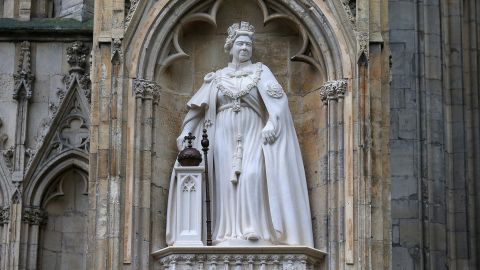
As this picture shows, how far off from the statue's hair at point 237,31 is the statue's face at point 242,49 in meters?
0.05

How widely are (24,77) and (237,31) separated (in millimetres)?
3565

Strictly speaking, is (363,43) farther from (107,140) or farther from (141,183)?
(107,140)

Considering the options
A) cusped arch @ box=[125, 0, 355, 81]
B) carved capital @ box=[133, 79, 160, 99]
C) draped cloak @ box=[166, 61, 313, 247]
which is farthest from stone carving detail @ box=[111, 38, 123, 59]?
draped cloak @ box=[166, 61, 313, 247]

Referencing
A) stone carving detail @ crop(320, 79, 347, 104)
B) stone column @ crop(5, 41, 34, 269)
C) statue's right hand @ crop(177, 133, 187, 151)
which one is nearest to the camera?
stone carving detail @ crop(320, 79, 347, 104)

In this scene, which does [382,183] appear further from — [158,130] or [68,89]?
[68,89]

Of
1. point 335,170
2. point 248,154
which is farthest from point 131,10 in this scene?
point 335,170

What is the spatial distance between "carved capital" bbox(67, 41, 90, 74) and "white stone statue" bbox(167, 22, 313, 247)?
279 centimetres

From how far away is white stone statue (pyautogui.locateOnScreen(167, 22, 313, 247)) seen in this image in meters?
22.1

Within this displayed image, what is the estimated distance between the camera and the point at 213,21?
75.9 ft

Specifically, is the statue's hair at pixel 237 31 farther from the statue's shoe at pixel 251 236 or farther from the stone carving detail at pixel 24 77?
the stone carving detail at pixel 24 77

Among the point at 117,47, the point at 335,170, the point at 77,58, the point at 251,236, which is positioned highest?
the point at 77,58

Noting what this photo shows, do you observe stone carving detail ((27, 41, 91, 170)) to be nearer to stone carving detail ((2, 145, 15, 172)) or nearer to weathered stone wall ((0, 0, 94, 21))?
stone carving detail ((2, 145, 15, 172))

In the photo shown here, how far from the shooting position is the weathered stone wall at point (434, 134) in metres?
25.1

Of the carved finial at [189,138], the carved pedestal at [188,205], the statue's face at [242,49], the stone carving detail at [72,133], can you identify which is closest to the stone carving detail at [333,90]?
the statue's face at [242,49]
